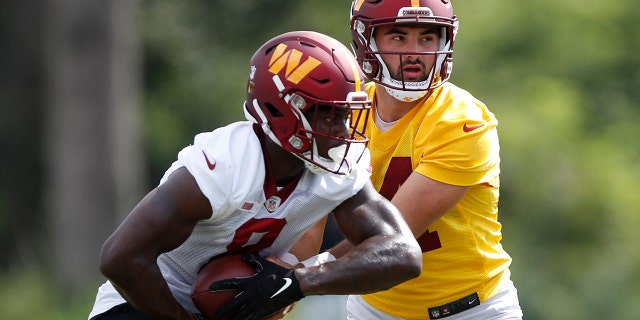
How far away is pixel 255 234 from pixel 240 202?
24 centimetres

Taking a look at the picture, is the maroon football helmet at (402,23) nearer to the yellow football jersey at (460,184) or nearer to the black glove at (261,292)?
the yellow football jersey at (460,184)

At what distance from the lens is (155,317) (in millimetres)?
5207

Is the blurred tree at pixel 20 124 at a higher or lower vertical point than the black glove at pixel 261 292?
lower

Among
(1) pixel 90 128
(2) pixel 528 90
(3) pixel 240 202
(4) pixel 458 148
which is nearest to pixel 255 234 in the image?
(3) pixel 240 202

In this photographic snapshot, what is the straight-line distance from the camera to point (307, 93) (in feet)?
17.1

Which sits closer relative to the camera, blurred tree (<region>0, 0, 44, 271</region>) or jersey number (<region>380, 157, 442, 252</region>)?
jersey number (<region>380, 157, 442, 252</region>)

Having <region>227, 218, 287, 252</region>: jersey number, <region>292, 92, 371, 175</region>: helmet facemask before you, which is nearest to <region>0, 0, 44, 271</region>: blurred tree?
<region>227, 218, 287, 252</region>: jersey number

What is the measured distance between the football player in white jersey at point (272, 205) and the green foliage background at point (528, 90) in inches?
433

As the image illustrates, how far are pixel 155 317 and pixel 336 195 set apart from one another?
2.78 feet

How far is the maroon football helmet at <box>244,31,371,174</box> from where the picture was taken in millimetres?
5211

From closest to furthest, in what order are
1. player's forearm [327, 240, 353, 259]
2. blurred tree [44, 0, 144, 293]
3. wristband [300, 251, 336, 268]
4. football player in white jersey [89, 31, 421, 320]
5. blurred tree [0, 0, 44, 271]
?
football player in white jersey [89, 31, 421, 320], wristband [300, 251, 336, 268], player's forearm [327, 240, 353, 259], blurred tree [44, 0, 144, 293], blurred tree [0, 0, 44, 271]

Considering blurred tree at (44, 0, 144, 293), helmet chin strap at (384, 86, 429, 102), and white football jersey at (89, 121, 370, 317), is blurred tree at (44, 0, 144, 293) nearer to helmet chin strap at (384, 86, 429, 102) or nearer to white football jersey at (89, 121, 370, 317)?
helmet chin strap at (384, 86, 429, 102)

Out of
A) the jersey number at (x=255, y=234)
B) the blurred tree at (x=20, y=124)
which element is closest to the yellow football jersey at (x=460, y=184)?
the jersey number at (x=255, y=234)

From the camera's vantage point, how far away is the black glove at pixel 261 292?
Result: 5.10m
